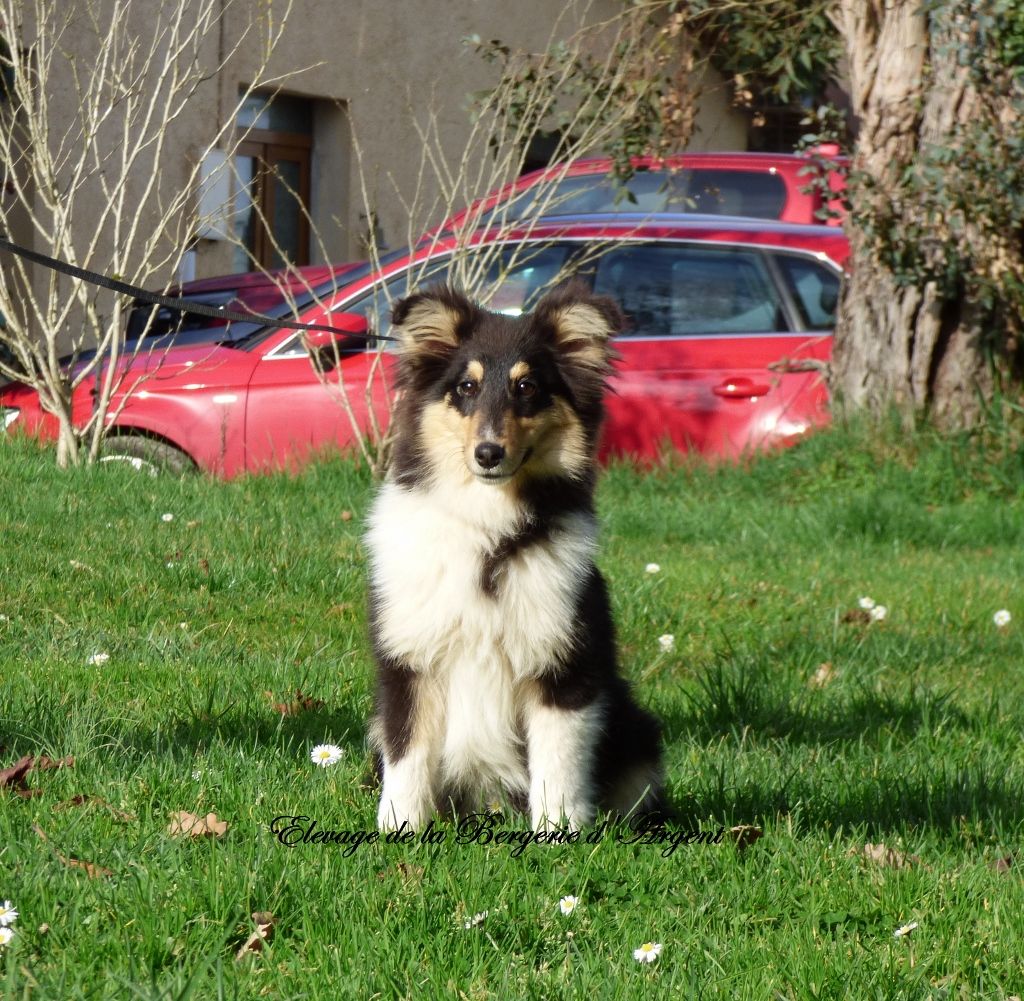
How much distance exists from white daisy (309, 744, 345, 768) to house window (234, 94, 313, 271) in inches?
498

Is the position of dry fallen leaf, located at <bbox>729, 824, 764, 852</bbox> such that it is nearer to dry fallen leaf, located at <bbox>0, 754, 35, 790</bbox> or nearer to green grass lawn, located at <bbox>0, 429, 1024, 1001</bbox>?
green grass lawn, located at <bbox>0, 429, 1024, 1001</bbox>

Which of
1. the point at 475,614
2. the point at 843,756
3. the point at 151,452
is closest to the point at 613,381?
the point at 151,452

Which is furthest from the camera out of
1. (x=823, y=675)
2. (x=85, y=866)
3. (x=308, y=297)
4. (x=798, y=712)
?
(x=308, y=297)

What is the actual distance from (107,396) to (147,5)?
275 inches

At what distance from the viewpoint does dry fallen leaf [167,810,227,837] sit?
3457 mm

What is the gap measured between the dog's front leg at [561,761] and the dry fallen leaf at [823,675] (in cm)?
226

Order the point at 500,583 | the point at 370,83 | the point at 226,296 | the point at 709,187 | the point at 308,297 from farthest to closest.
Answer: 1. the point at 370,83
2. the point at 226,296
3. the point at 709,187
4. the point at 308,297
5. the point at 500,583

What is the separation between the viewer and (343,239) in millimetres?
17625

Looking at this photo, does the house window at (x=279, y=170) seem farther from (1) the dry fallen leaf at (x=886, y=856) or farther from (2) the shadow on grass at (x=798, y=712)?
(1) the dry fallen leaf at (x=886, y=856)

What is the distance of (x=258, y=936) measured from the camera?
297 cm

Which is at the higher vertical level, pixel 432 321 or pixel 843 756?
pixel 432 321

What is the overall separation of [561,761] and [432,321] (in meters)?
1.26

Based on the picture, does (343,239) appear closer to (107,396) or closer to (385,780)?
(107,396)

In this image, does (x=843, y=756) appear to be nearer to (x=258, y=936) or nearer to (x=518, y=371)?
(x=518, y=371)
